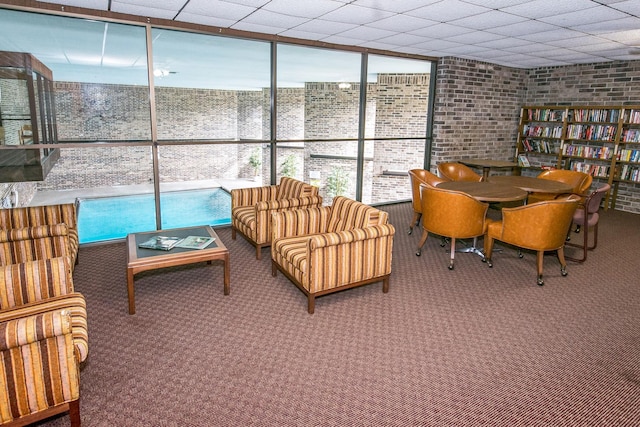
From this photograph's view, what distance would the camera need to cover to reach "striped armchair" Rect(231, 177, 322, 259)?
4.72m

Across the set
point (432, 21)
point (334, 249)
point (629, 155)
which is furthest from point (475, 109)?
point (334, 249)

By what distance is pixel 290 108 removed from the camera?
42.5 feet

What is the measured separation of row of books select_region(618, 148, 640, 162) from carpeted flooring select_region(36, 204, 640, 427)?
3.70 metres

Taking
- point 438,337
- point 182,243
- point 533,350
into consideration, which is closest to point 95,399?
point 182,243

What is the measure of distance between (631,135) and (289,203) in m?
6.45

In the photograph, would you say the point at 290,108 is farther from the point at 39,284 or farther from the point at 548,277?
the point at 39,284

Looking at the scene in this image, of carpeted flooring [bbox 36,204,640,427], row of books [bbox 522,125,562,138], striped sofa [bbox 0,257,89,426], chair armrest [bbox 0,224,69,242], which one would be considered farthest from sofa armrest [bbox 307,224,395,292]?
row of books [bbox 522,125,562,138]

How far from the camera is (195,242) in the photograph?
389cm

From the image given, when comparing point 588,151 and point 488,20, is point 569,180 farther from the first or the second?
point 488,20

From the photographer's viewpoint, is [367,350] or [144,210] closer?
[367,350]

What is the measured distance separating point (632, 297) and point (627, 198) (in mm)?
4746

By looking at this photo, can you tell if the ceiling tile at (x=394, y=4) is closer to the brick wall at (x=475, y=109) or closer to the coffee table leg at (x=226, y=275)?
the coffee table leg at (x=226, y=275)

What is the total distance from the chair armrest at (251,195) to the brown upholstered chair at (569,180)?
381 centimetres

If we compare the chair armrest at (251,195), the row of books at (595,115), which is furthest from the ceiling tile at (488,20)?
the row of books at (595,115)
